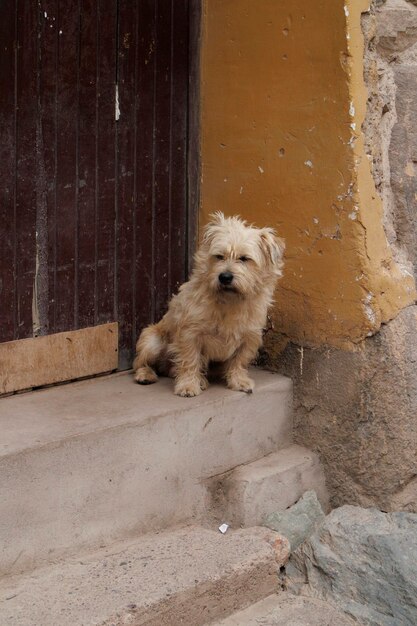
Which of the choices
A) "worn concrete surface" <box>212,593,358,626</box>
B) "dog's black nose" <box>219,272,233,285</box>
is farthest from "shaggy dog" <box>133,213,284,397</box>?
"worn concrete surface" <box>212,593,358,626</box>

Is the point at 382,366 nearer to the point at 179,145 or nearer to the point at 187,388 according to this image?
the point at 187,388

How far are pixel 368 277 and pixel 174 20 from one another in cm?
187

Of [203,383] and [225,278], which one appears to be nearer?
[225,278]

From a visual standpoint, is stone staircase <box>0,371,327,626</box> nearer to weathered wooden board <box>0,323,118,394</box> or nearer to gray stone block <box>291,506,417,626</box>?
weathered wooden board <box>0,323,118,394</box>

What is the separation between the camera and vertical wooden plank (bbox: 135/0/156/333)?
5164 millimetres

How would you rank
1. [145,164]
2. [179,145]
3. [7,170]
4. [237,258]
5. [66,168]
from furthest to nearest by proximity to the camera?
[179,145], [145,164], [66,168], [237,258], [7,170]

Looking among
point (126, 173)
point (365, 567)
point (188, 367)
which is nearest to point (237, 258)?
point (188, 367)

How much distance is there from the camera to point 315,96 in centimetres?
504

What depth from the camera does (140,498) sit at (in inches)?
179

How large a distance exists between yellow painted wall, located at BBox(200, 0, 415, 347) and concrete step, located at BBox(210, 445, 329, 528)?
2.32 feet

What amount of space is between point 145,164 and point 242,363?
1272mm

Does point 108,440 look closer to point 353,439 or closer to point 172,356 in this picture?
point 172,356

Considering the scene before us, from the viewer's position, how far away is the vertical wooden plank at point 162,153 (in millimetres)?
5258

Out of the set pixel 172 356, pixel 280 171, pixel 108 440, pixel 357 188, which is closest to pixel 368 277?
pixel 357 188
